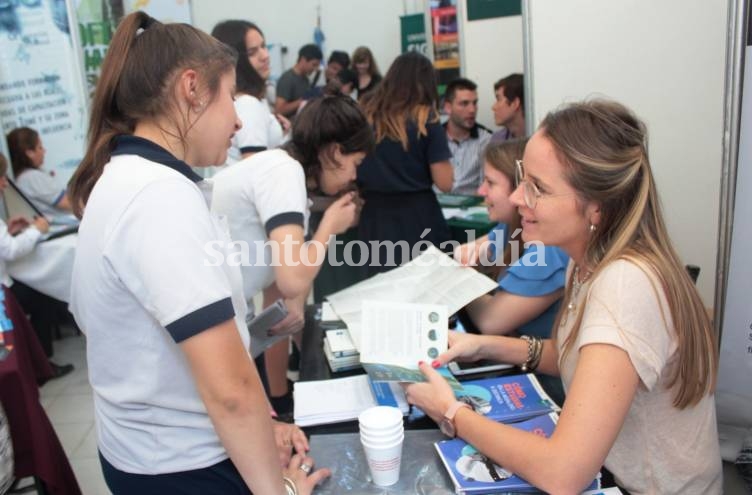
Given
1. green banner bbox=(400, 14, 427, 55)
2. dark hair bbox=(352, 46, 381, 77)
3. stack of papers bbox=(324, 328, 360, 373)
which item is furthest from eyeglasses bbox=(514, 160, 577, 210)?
green banner bbox=(400, 14, 427, 55)

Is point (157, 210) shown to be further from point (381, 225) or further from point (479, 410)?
point (381, 225)

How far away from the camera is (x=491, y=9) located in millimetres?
3625

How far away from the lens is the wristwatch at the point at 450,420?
103cm

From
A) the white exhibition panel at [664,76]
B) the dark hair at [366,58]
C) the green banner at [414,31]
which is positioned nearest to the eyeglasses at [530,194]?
the white exhibition panel at [664,76]

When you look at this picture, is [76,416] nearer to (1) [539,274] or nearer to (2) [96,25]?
(1) [539,274]

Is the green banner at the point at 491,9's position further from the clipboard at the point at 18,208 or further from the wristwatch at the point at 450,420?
the wristwatch at the point at 450,420

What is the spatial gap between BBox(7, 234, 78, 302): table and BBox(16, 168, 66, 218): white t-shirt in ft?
2.30

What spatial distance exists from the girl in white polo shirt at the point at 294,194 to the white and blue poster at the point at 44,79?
8.77 feet

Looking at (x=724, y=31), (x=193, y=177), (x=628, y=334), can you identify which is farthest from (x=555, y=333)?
(x=724, y=31)

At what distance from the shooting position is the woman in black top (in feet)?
8.48

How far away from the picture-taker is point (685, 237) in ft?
6.86

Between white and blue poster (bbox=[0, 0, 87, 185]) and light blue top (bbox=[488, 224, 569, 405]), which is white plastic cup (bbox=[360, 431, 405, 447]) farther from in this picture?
white and blue poster (bbox=[0, 0, 87, 185])

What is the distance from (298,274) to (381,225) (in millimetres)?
1161

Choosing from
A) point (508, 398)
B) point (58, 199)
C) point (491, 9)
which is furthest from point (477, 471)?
point (58, 199)
